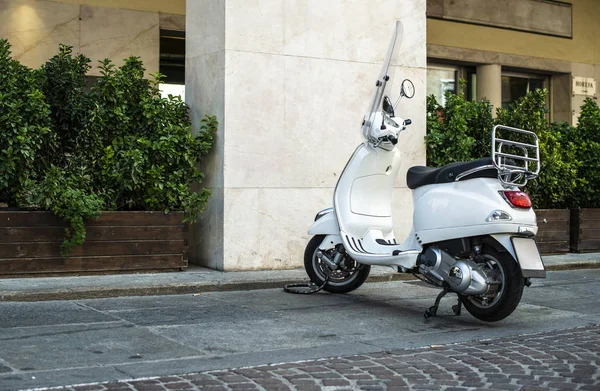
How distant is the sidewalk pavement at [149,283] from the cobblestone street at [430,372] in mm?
3078

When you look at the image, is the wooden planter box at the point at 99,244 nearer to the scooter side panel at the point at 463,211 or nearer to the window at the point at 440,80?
the scooter side panel at the point at 463,211

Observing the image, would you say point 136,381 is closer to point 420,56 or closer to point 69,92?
point 69,92

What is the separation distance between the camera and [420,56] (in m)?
10.7

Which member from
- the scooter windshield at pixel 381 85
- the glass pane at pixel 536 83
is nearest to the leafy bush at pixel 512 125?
the scooter windshield at pixel 381 85

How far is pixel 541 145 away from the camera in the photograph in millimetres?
11477

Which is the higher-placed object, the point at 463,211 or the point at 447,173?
the point at 447,173

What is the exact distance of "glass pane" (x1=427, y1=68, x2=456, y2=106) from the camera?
57.4 feet

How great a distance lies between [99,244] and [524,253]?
418cm

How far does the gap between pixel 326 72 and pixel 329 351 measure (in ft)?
16.3

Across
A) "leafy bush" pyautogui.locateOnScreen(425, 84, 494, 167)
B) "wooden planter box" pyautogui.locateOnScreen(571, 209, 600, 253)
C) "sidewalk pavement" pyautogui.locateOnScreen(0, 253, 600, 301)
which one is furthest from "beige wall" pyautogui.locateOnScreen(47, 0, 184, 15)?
"wooden planter box" pyautogui.locateOnScreen(571, 209, 600, 253)

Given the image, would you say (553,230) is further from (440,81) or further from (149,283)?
(440,81)

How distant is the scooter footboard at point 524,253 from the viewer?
632 cm

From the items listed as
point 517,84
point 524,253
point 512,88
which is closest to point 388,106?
point 524,253

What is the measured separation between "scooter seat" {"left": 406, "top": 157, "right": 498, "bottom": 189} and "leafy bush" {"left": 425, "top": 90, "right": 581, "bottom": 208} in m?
3.69
